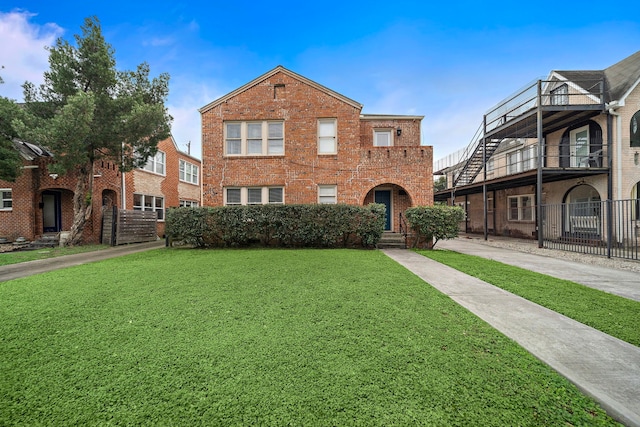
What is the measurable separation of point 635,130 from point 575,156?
366 cm

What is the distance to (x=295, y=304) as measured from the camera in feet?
13.5

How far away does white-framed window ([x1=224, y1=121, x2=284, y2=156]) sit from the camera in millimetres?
12875

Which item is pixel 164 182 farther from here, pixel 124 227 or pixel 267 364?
pixel 267 364

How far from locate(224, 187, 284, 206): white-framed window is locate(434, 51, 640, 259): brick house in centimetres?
1187

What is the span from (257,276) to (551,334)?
5154 millimetres

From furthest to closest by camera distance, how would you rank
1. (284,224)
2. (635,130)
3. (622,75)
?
(622,75) → (635,130) → (284,224)

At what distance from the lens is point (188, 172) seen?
73.0ft

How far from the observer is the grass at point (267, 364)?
1896 mm

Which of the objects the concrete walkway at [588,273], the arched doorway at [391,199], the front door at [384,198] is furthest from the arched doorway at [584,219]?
the front door at [384,198]

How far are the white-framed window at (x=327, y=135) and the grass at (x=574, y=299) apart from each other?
8148 mm

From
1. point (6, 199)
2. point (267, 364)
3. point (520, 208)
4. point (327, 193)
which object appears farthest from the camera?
point (520, 208)

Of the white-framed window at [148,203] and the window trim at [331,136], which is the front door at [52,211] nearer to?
the white-framed window at [148,203]

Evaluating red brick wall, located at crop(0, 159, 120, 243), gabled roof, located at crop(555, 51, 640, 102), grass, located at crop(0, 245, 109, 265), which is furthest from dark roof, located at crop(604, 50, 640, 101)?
red brick wall, located at crop(0, 159, 120, 243)

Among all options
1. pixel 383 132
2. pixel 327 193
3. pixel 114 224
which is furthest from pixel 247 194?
pixel 383 132
